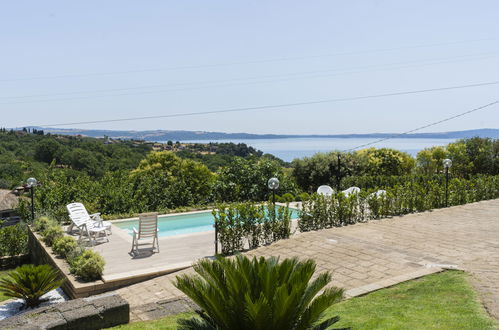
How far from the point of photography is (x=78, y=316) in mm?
4117

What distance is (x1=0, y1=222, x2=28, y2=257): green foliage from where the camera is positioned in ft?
32.0

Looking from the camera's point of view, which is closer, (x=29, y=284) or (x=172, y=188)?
(x=29, y=284)

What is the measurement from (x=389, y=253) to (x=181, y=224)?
679 centimetres

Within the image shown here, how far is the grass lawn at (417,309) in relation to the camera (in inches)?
152

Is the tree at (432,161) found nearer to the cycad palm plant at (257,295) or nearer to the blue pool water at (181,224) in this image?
the blue pool water at (181,224)

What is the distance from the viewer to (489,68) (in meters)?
20.1

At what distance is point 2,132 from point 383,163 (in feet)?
142

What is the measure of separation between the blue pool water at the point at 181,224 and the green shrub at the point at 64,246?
303 centimetres

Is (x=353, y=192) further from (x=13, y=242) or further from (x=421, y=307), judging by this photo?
(x=13, y=242)

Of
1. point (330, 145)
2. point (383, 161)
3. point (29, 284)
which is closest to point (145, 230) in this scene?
point (29, 284)

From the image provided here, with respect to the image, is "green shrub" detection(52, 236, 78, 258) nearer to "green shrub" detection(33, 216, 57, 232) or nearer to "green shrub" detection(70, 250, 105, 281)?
"green shrub" detection(70, 250, 105, 281)

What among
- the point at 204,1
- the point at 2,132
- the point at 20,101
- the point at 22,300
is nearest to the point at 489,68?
the point at 204,1

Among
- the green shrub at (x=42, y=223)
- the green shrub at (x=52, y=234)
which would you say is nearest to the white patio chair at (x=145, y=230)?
the green shrub at (x=52, y=234)

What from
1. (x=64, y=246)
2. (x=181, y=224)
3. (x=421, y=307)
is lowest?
(x=181, y=224)
